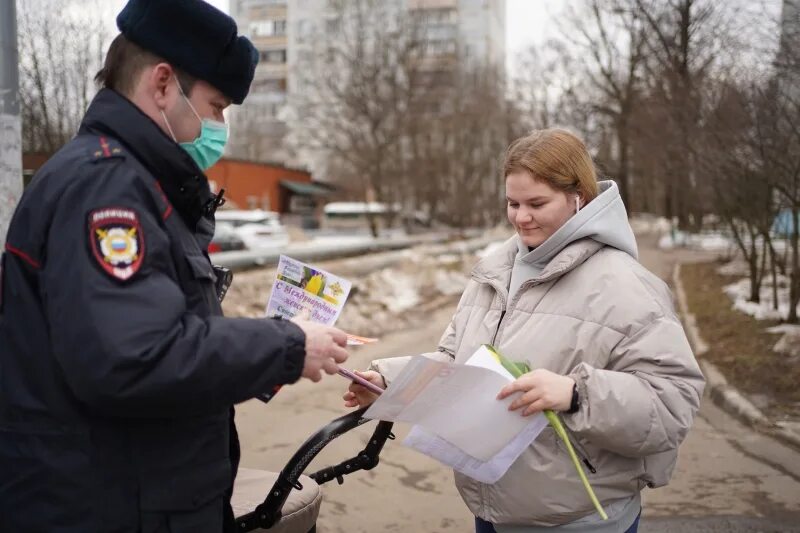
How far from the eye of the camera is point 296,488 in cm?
242

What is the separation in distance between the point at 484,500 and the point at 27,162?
10158mm

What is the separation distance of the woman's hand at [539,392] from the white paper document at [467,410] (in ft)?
0.07

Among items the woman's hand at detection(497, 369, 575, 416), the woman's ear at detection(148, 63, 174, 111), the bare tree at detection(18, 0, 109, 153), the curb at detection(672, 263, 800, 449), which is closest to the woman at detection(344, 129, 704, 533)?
the woman's hand at detection(497, 369, 575, 416)

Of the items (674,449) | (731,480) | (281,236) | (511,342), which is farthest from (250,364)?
(281,236)

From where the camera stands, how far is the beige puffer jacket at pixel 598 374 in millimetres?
2041

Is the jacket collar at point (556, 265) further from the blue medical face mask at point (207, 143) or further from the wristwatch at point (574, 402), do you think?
the blue medical face mask at point (207, 143)

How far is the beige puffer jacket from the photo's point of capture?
2041 millimetres

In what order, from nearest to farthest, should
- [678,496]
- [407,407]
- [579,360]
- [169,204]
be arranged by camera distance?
[169,204] → [407,407] → [579,360] → [678,496]

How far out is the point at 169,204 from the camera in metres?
1.71

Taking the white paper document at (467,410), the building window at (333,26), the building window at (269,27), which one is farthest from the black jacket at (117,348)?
the building window at (269,27)

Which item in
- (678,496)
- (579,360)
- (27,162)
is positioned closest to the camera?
(579,360)

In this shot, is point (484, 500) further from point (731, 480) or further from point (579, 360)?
point (731, 480)

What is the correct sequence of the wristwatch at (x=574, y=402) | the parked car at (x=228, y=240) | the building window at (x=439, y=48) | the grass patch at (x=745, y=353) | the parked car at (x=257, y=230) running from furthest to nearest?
the building window at (x=439, y=48)
the parked car at (x=257, y=230)
the parked car at (x=228, y=240)
the grass patch at (x=745, y=353)
the wristwatch at (x=574, y=402)

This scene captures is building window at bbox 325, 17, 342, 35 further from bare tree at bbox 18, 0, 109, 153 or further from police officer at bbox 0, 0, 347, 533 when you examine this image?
police officer at bbox 0, 0, 347, 533
